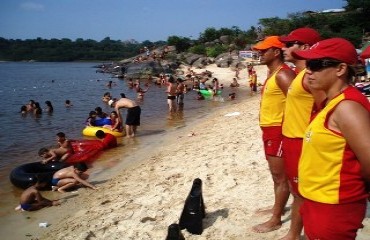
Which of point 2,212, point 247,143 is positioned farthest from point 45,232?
point 247,143

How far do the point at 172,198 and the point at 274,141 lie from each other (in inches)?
91.2

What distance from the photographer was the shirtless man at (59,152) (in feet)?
28.2

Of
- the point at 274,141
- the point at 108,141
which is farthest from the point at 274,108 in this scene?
the point at 108,141

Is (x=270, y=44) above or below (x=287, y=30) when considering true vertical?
below

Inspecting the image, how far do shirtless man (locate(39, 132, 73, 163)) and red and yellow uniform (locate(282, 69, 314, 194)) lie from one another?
22.6ft

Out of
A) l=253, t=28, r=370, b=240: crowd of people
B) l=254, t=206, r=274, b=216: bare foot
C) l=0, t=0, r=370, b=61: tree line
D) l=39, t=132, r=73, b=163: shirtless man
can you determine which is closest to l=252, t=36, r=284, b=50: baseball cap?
l=253, t=28, r=370, b=240: crowd of people

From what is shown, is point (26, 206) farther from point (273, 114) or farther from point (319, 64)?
point (319, 64)

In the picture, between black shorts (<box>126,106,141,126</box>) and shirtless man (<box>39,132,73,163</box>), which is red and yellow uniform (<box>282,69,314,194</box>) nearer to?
shirtless man (<box>39,132,73,163</box>)

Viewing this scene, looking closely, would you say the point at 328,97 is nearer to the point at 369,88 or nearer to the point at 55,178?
the point at 55,178

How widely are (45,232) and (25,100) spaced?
2306 cm

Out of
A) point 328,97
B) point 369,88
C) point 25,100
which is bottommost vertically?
point 25,100

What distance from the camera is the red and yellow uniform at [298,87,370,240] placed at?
6.07 feet

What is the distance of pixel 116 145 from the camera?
10.7 metres

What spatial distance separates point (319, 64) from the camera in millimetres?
1952
